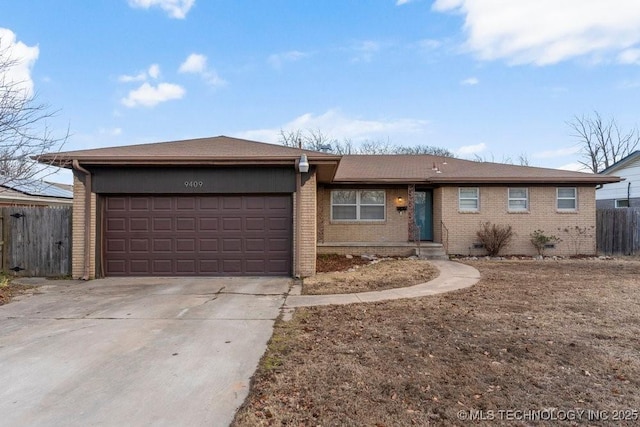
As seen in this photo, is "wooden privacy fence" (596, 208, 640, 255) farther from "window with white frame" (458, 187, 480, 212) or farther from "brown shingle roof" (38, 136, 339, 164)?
"brown shingle roof" (38, 136, 339, 164)

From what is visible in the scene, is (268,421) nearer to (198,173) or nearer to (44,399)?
(44,399)

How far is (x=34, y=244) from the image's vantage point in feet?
31.8

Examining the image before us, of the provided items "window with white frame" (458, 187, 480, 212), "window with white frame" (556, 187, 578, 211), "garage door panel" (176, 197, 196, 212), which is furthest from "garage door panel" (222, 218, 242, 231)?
"window with white frame" (556, 187, 578, 211)

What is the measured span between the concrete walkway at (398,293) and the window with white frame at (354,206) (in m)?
5.16

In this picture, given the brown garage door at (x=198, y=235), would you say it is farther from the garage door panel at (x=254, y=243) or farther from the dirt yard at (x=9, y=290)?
the dirt yard at (x=9, y=290)

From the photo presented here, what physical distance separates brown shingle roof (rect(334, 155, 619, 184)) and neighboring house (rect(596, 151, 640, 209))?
181 inches

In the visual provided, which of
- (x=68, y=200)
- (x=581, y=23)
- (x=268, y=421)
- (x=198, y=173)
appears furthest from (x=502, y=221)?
(x=68, y=200)

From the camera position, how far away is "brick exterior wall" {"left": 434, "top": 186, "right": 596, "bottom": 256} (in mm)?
13938

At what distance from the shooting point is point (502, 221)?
45.6 ft

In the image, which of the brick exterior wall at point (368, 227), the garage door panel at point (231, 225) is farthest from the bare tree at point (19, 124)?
the brick exterior wall at point (368, 227)

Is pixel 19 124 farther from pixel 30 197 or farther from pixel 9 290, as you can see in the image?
pixel 30 197

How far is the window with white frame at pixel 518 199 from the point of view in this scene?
1405 cm

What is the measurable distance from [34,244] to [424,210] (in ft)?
41.8

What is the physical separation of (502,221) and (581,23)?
21.6 feet
